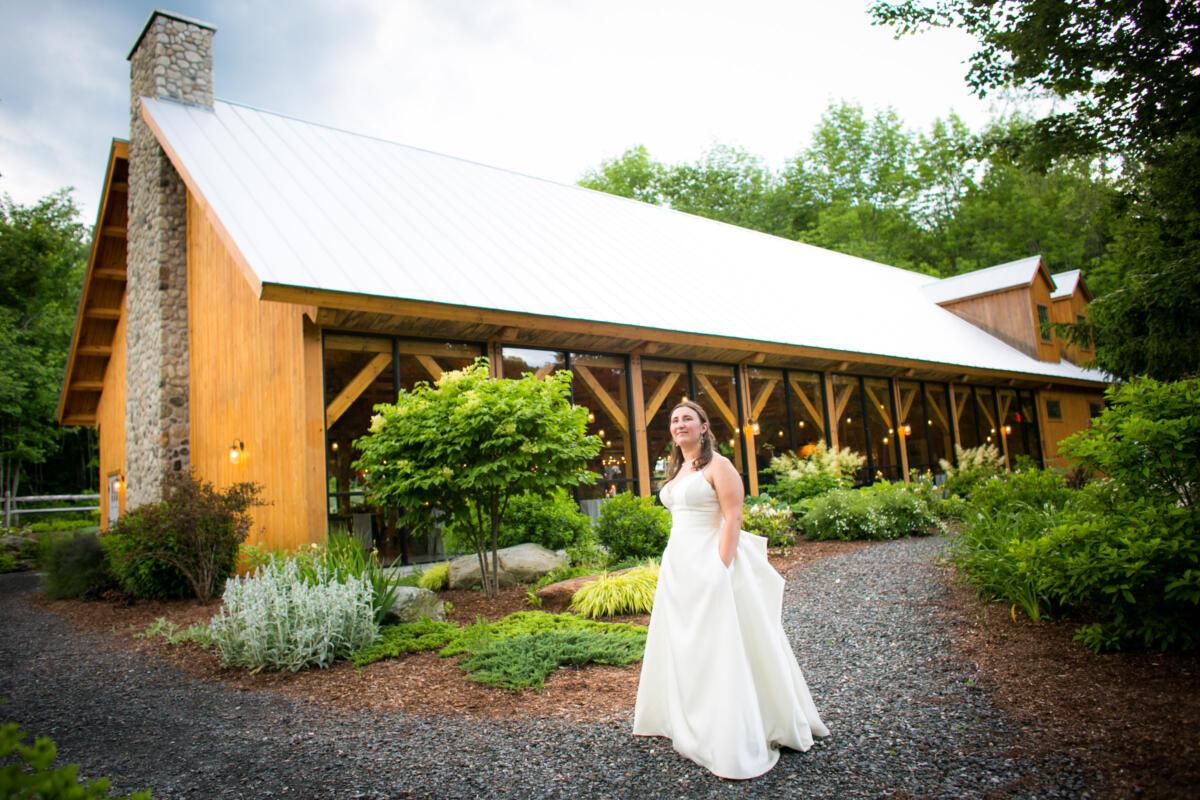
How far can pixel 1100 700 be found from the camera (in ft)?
12.8

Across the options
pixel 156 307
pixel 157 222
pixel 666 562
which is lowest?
pixel 666 562

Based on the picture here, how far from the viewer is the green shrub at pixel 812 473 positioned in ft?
43.6

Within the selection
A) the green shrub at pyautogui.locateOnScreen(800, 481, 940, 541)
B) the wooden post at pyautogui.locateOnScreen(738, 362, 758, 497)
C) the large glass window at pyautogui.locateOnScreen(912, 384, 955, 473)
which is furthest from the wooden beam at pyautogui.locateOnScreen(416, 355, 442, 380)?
the large glass window at pyautogui.locateOnScreen(912, 384, 955, 473)

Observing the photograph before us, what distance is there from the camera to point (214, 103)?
13.3m

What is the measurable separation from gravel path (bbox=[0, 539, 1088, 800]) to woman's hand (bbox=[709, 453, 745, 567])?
0.98 metres

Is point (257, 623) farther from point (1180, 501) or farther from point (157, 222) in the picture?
point (157, 222)

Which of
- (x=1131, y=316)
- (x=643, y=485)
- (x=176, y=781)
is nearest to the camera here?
(x=176, y=781)

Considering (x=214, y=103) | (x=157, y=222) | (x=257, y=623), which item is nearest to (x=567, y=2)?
(x=214, y=103)

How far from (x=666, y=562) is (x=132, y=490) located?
12691 millimetres

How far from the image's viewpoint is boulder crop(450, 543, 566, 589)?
838cm

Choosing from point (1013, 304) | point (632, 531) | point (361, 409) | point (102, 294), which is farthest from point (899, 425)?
point (102, 294)

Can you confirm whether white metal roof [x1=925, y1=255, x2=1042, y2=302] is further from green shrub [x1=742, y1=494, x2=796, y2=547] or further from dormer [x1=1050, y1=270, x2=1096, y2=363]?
green shrub [x1=742, y1=494, x2=796, y2=547]

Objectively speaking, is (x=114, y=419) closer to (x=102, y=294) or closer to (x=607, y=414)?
(x=102, y=294)

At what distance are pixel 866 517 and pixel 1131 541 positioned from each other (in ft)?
20.1
